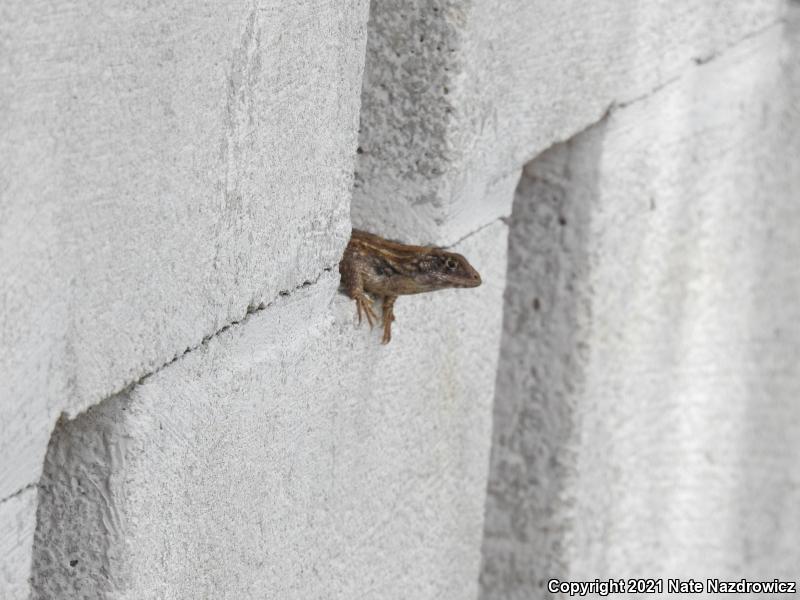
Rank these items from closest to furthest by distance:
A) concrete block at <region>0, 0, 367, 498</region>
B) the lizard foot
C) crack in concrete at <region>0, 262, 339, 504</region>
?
concrete block at <region>0, 0, 367, 498</region>, crack in concrete at <region>0, 262, 339, 504</region>, the lizard foot

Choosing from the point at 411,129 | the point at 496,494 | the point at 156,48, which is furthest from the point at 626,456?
the point at 156,48

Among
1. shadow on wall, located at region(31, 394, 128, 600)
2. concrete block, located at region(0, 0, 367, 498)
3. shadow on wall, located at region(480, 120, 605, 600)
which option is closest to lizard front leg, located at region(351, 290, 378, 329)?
concrete block, located at region(0, 0, 367, 498)

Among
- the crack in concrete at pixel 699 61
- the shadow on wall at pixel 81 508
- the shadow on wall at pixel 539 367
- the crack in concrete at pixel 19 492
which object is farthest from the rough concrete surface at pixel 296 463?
the crack in concrete at pixel 699 61

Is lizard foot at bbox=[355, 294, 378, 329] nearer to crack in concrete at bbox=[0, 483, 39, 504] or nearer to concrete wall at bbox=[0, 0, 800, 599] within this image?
concrete wall at bbox=[0, 0, 800, 599]

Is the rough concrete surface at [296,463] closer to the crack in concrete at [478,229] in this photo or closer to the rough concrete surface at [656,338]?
the crack in concrete at [478,229]

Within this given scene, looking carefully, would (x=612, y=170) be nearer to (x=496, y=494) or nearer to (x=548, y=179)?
(x=548, y=179)

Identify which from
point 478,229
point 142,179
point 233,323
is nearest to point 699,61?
point 478,229
